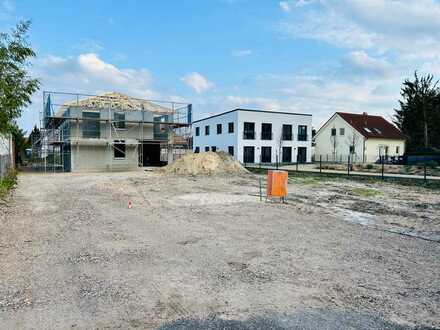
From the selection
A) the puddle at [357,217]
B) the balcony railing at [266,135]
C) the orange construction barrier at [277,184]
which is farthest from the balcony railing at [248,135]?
the puddle at [357,217]

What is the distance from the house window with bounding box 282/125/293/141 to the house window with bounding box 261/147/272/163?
2.49 metres

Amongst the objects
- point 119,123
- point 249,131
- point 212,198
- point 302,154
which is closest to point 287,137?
point 302,154

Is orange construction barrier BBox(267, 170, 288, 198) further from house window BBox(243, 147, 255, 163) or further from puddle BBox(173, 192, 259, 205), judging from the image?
house window BBox(243, 147, 255, 163)

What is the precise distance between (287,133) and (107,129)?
24439mm

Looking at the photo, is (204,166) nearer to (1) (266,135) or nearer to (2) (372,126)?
(1) (266,135)

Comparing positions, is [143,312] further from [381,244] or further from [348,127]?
[348,127]

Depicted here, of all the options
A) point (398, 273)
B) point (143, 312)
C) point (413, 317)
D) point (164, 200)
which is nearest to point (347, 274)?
point (398, 273)

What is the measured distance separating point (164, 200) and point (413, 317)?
9310 mm

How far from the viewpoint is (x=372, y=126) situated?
153 feet

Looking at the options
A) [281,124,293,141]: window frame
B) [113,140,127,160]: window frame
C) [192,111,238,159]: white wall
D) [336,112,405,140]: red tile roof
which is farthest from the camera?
[336,112,405,140]: red tile roof

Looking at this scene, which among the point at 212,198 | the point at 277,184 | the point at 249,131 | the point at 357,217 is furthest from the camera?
the point at 249,131

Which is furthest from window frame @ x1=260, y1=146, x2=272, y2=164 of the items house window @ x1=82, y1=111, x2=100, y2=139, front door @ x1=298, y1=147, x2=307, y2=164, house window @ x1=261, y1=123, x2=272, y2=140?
house window @ x1=82, y1=111, x2=100, y2=139

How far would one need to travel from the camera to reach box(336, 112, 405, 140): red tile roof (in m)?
44.1

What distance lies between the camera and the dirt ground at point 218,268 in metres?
3.65
